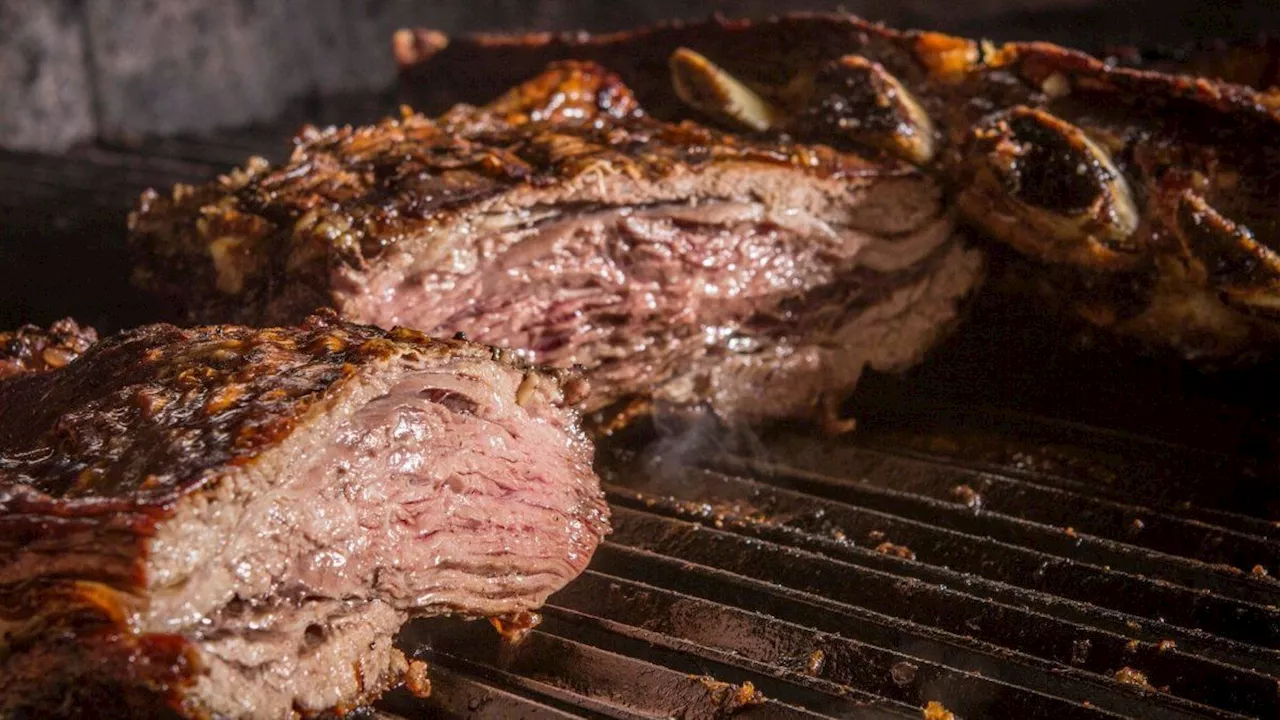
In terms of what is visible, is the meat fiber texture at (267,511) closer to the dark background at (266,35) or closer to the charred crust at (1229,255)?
the charred crust at (1229,255)

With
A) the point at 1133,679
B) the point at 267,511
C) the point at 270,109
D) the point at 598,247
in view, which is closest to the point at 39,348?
the point at 267,511

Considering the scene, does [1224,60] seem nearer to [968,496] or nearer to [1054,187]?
[1054,187]

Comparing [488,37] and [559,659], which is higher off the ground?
[488,37]

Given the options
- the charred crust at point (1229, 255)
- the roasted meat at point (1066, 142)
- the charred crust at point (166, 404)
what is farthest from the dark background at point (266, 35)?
the charred crust at point (166, 404)

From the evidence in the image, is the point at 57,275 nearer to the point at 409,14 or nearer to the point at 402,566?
the point at 402,566

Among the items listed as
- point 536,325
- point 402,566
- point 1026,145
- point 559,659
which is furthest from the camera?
point 1026,145

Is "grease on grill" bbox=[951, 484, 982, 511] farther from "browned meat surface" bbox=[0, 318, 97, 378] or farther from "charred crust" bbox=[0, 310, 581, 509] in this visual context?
"browned meat surface" bbox=[0, 318, 97, 378]

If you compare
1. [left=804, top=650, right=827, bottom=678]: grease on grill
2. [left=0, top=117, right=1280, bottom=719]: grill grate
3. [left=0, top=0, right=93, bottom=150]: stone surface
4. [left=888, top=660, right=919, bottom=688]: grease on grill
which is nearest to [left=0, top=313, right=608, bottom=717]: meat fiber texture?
[left=0, top=117, right=1280, bottom=719]: grill grate

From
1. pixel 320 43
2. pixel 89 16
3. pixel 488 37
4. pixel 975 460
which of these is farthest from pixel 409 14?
pixel 975 460
